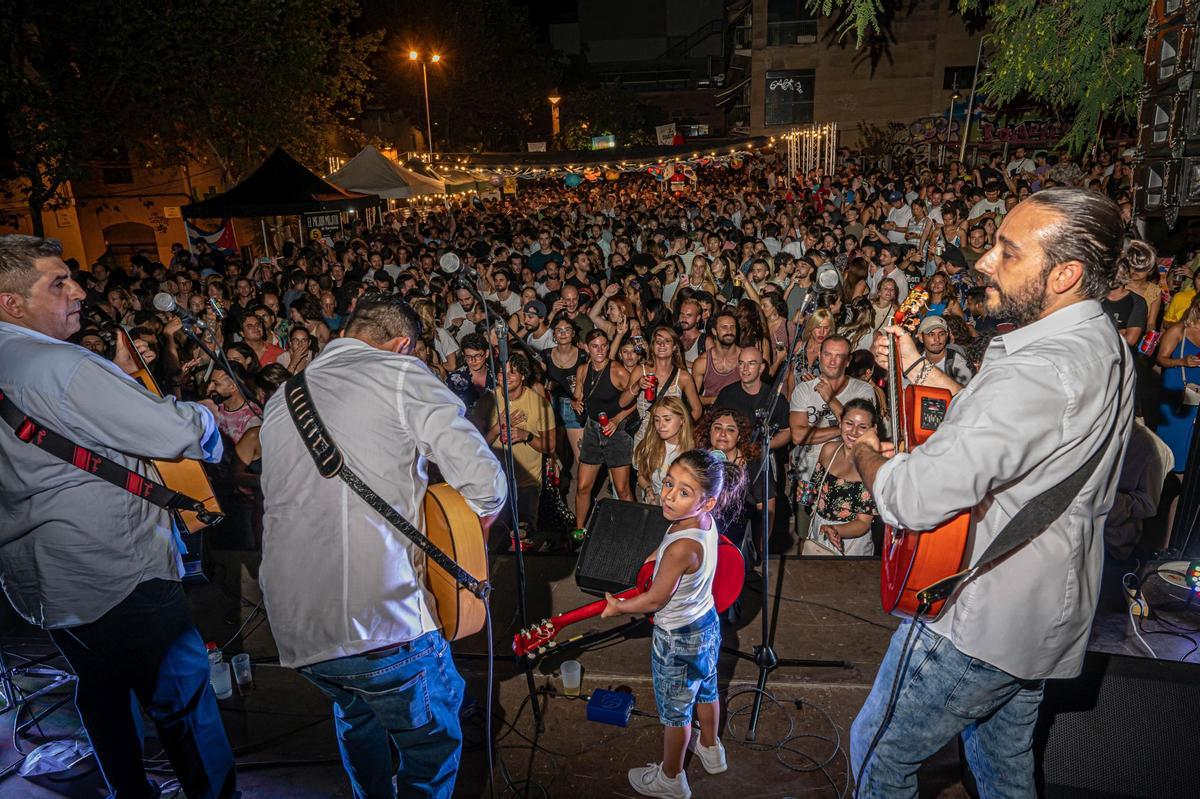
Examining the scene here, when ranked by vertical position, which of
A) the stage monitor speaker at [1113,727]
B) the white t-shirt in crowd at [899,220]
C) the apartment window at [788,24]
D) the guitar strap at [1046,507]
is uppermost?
the apartment window at [788,24]

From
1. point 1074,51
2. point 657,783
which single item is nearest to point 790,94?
point 1074,51

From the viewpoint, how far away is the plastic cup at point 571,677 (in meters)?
3.87

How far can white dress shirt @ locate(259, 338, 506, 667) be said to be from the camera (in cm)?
228

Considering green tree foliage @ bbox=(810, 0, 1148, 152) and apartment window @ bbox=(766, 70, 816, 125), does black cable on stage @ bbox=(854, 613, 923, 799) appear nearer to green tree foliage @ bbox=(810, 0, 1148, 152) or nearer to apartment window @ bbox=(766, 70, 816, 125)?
green tree foliage @ bbox=(810, 0, 1148, 152)

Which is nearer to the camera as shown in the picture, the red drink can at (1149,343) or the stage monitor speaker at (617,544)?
the stage monitor speaker at (617,544)

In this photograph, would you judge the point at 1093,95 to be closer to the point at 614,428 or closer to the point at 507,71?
the point at 614,428

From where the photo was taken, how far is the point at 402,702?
242 centimetres

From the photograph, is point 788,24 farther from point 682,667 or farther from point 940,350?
point 682,667

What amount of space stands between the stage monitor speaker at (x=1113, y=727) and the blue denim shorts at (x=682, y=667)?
1.33 meters

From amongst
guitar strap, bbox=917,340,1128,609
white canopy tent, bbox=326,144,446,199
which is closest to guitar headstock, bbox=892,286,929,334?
guitar strap, bbox=917,340,1128,609

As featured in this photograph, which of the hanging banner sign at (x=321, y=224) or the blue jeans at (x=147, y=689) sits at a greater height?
the hanging banner sign at (x=321, y=224)

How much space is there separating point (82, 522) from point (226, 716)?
1924 millimetres

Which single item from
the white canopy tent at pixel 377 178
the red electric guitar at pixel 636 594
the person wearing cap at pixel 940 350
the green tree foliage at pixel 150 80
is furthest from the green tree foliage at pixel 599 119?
the red electric guitar at pixel 636 594

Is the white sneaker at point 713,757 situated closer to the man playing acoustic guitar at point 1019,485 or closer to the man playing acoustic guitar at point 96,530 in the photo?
the man playing acoustic guitar at point 1019,485
